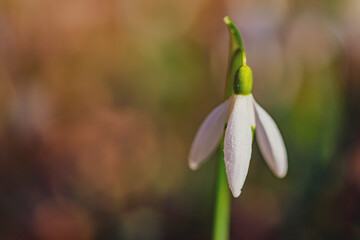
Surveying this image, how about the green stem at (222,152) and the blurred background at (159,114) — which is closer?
the green stem at (222,152)

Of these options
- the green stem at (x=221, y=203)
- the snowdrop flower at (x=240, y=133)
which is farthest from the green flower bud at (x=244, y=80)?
the green stem at (x=221, y=203)

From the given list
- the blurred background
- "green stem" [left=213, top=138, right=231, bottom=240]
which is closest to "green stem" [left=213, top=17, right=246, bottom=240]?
"green stem" [left=213, top=138, right=231, bottom=240]

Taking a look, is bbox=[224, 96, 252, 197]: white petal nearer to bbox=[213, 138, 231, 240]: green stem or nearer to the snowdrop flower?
the snowdrop flower

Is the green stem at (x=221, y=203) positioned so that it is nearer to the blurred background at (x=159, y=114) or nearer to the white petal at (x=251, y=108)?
the white petal at (x=251, y=108)

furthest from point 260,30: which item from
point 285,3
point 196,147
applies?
point 196,147

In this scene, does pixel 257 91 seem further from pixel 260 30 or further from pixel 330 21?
pixel 330 21

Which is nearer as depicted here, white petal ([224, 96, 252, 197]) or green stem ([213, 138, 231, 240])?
white petal ([224, 96, 252, 197])
